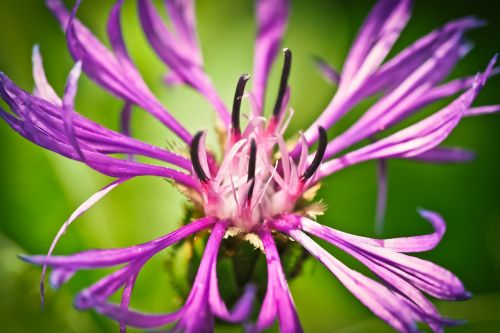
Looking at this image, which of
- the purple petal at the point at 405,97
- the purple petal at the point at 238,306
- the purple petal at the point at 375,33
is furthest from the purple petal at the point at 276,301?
the purple petal at the point at 375,33

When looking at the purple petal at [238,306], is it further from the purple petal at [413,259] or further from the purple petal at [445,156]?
the purple petal at [445,156]

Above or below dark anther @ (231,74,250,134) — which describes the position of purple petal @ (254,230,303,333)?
below

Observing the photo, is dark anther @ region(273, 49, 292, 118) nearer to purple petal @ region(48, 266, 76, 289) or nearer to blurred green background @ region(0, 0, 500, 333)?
blurred green background @ region(0, 0, 500, 333)

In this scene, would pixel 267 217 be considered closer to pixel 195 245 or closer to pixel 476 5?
pixel 195 245

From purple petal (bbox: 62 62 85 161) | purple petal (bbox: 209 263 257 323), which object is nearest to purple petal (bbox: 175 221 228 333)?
purple petal (bbox: 209 263 257 323)

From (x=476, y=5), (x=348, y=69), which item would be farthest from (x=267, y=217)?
(x=476, y=5)

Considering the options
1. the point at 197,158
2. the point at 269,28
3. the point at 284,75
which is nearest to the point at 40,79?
the point at 197,158
